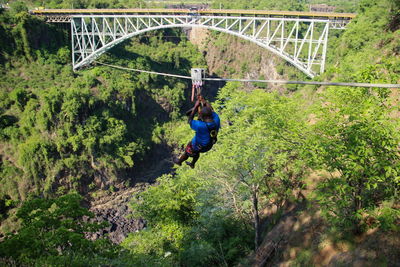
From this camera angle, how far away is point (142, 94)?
34.0m

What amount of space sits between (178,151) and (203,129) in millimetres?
28578

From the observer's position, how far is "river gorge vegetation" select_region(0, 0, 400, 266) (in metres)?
6.87

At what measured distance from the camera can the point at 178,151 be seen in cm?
3328

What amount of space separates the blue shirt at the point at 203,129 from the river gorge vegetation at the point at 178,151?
2.92 meters

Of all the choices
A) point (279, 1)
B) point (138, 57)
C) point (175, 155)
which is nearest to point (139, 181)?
point (175, 155)

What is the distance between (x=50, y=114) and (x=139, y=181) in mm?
9692

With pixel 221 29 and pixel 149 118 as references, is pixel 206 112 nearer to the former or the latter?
pixel 221 29

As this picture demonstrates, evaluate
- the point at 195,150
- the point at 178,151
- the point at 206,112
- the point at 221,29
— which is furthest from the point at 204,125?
the point at 178,151

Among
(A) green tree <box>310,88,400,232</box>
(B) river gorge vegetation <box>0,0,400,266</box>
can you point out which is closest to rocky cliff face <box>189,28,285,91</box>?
(B) river gorge vegetation <box>0,0,400,266</box>

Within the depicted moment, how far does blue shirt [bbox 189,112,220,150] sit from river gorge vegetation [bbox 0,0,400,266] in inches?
115

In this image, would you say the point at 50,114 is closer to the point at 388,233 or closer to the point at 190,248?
the point at 190,248

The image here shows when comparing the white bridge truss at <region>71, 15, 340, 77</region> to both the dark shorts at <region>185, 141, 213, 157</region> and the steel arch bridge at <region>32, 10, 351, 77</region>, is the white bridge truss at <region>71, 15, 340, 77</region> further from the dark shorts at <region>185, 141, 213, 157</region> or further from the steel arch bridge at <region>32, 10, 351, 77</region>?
the dark shorts at <region>185, 141, 213, 157</region>

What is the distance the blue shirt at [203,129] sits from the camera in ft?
15.9

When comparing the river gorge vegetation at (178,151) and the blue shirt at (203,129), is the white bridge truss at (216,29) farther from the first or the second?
the blue shirt at (203,129)
